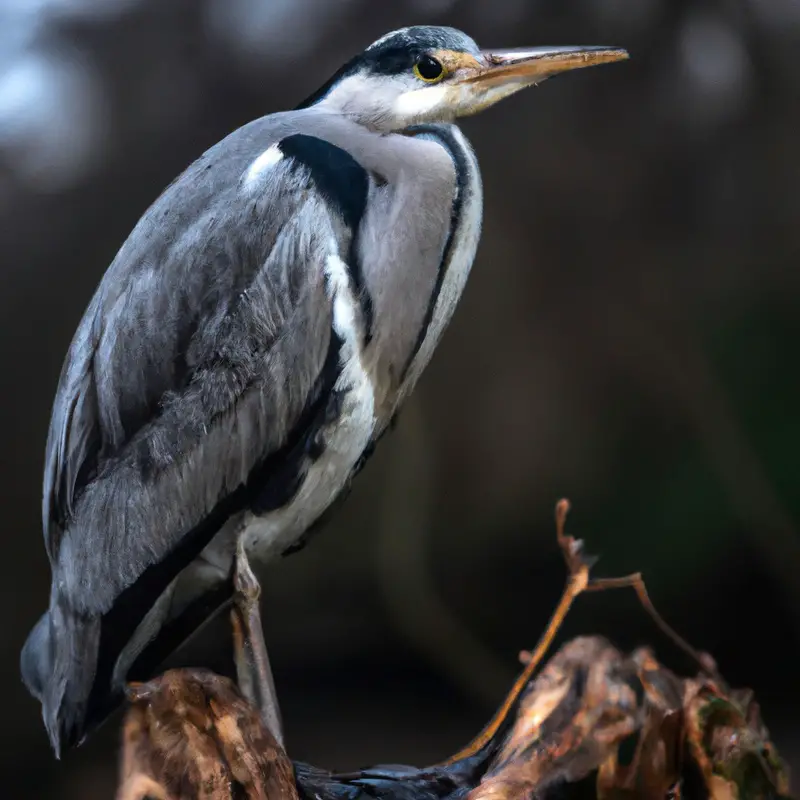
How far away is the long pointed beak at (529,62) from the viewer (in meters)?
1.02

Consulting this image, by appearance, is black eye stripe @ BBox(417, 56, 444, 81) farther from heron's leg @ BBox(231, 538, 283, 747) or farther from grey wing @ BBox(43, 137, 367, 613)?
heron's leg @ BBox(231, 538, 283, 747)

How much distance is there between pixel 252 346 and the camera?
93 centimetres

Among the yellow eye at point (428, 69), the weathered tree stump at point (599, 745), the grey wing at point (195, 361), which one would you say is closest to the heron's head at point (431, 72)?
the yellow eye at point (428, 69)

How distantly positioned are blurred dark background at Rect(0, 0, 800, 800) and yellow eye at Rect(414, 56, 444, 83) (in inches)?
19.0

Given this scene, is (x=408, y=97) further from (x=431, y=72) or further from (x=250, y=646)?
(x=250, y=646)

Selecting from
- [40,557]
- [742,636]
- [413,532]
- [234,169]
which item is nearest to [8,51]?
[234,169]

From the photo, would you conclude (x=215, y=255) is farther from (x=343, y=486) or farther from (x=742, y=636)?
(x=742, y=636)

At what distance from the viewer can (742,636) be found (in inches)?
63.9

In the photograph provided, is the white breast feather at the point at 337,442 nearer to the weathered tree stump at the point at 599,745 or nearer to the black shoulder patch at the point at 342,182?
the black shoulder patch at the point at 342,182

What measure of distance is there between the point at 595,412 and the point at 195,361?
836 millimetres

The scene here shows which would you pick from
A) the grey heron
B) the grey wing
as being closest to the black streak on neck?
the grey heron

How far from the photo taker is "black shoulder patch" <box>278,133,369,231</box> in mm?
936

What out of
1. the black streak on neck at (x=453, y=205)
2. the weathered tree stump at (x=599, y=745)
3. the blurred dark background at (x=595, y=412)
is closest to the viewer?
the weathered tree stump at (x=599, y=745)

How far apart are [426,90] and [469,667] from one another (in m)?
0.91
